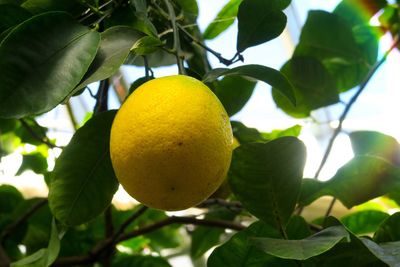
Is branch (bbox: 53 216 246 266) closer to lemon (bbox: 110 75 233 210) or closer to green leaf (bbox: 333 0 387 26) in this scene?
lemon (bbox: 110 75 233 210)

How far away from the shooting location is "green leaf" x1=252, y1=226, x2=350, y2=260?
0.51 m

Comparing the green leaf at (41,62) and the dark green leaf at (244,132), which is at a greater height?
Answer: the green leaf at (41,62)

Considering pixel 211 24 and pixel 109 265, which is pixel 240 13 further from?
pixel 109 265

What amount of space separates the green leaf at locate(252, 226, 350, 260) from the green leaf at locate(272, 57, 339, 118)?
1.57 feet

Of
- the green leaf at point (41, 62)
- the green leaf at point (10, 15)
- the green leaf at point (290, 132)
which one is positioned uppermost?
the green leaf at point (10, 15)

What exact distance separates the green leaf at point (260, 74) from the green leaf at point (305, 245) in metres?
0.17

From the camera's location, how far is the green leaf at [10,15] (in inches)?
25.4

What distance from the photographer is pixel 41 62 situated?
0.58 m

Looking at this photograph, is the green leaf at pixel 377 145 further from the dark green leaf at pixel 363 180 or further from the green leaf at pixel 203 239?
the green leaf at pixel 203 239

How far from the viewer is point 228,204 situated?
1045 millimetres

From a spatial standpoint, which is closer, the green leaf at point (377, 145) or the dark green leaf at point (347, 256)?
the dark green leaf at point (347, 256)

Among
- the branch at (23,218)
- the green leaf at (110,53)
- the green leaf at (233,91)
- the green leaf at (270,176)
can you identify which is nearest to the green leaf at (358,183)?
the green leaf at (270,176)

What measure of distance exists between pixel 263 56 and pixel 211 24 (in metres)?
2.28

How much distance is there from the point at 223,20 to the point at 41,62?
20.9 inches
